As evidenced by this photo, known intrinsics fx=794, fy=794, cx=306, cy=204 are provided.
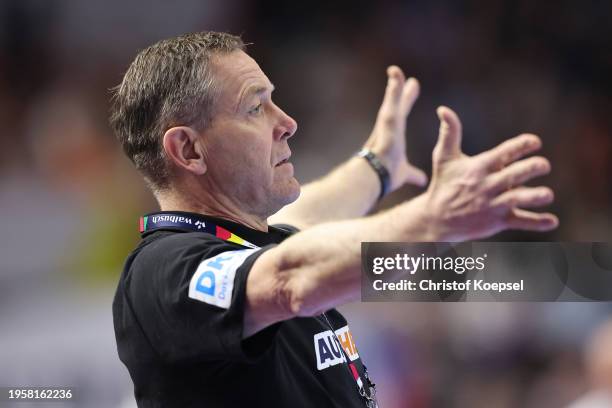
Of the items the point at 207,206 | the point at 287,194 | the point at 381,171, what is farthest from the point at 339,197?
the point at 207,206

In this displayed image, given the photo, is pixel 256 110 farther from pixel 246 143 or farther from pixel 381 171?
pixel 381 171

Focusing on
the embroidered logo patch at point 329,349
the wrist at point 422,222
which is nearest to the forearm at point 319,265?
the wrist at point 422,222

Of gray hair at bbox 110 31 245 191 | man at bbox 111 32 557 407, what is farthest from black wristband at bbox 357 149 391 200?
gray hair at bbox 110 31 245 191

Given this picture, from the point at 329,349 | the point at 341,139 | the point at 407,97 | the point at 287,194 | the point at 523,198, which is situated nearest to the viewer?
the point at 523,198

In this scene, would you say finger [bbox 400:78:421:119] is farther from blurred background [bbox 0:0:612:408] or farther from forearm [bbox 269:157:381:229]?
blurred background [bbox 0:0:612:408]

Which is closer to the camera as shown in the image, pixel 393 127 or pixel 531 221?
pixel 531 221

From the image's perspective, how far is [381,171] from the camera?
289cm

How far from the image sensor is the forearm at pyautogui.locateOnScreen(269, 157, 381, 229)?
105 inches

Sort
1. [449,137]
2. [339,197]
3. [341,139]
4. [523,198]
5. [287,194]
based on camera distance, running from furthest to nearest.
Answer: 1. [341,139]
2. [339,197]
3. [287,194]
4. [449,137]
5. [523,198]

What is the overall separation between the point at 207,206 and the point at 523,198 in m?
0.95

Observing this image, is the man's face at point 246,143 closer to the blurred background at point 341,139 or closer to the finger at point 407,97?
the finger at point 407,97

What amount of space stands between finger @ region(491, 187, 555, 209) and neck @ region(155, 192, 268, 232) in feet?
2.86

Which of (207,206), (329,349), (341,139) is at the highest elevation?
(341,139)

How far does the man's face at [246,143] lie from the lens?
1.95m
